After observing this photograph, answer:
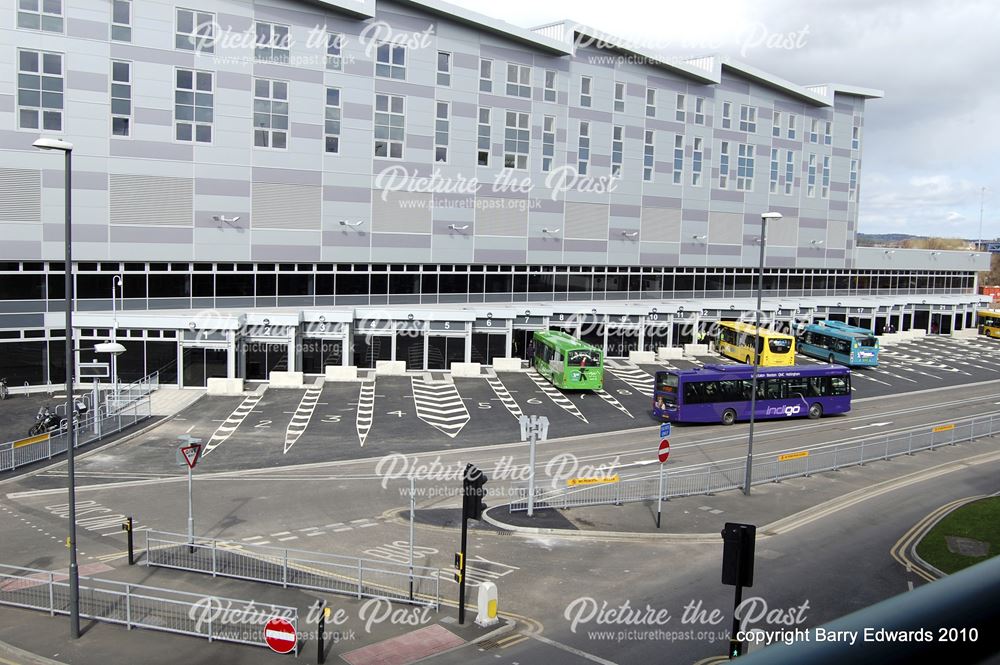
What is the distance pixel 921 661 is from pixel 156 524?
25.6m

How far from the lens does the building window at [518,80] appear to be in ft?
181

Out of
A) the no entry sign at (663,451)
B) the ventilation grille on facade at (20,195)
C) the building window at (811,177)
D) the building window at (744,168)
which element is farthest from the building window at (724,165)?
the ventilation grille on facade at (20,195)

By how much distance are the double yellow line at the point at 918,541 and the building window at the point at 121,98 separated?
134 ft

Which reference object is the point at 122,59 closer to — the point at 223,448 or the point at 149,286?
the point at 149,286

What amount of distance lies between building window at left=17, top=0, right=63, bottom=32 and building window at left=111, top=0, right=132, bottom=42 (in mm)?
2425

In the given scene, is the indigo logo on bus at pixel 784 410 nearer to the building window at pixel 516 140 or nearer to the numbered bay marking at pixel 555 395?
the numbered bay marking at pixel 555 395

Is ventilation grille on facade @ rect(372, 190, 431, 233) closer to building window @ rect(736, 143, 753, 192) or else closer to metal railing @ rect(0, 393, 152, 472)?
metal railing @ rect(0, 393, 152, 472)

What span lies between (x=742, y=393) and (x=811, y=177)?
131ft

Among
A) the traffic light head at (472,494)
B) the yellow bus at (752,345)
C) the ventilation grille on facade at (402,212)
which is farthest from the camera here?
the yellow bus at (752,345)

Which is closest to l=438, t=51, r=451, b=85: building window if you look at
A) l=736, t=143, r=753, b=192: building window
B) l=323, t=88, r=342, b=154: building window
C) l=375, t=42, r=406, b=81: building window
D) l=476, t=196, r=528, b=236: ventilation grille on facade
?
l=375, t=42, r=406, b=81: building window

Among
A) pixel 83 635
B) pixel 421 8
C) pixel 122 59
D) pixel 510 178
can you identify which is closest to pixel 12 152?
pixel 122 59

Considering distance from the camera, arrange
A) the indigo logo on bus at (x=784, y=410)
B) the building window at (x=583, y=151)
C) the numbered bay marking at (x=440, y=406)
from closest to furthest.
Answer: the numbered bay marking at (x=440, y=406), the indigo logo on bus at (x=784, y=410), the building window at (x=583, y=151)

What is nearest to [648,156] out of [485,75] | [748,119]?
[748,119]

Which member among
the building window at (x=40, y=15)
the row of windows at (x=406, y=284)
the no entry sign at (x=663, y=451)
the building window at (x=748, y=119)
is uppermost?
the building window at (x=748, y=119)
